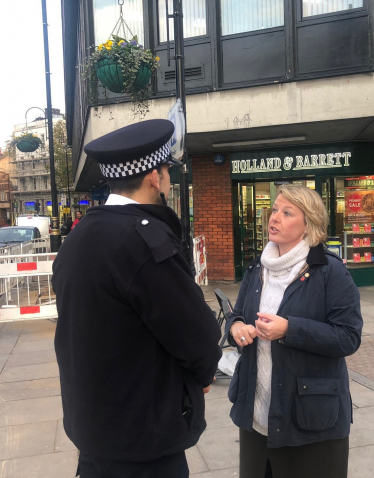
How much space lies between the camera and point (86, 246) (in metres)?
1.51

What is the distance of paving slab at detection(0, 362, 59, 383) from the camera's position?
18.0ft

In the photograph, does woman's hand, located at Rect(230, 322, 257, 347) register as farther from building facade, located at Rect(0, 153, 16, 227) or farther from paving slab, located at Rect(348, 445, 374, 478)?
building facade, located at Rect(0, 153, 16, 227)

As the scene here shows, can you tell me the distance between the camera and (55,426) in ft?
13.7

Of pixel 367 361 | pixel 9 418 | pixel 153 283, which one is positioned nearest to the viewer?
pixel 153 283

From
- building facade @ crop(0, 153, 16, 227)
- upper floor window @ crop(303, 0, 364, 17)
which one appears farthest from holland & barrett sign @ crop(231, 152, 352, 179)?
building facade @ crop(0, 153, 16, 227)

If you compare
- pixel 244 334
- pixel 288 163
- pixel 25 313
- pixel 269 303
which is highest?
pixel 288 163

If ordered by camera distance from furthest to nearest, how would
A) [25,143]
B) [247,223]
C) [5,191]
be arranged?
[5,191] → [25,143] → [247,223]

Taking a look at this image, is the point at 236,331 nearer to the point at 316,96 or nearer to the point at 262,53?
the point at 316,96

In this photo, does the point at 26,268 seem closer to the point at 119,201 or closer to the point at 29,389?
the point at 29,389

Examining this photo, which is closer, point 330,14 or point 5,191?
point 330,14

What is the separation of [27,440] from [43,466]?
49 centimetres

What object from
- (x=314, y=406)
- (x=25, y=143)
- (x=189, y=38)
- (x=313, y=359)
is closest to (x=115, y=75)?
(x=189, y=38)

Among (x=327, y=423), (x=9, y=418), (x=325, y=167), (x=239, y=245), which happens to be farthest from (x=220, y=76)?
(x=327, y=423)

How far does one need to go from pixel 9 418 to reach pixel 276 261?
3395 millimetres
